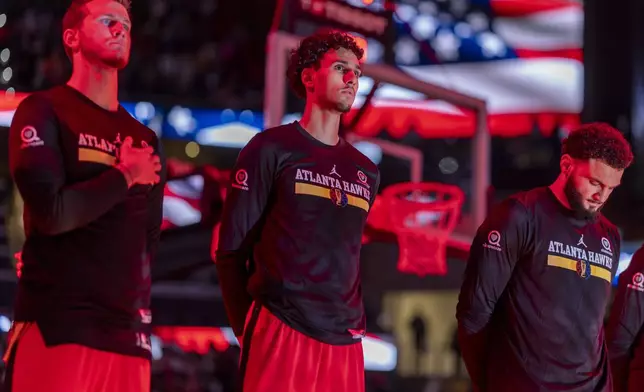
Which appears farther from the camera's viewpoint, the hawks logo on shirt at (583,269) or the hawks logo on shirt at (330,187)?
the hawks logo on shirt at (583,269)

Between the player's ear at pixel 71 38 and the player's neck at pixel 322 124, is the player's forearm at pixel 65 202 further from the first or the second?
the player's neck at pixel 322 124

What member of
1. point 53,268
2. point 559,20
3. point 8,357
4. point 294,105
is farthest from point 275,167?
point 559,20

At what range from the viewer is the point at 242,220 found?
10.1ft

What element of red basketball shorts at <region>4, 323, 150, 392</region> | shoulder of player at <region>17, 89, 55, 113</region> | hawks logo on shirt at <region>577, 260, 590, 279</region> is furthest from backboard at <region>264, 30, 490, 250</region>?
red basketball shorts at <region>4, 323, 150, 392</region>

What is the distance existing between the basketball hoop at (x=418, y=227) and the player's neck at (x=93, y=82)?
4966mm

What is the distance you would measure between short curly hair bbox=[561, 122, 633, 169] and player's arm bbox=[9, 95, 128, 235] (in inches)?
71.9

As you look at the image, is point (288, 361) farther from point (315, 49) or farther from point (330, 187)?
point (315, 49)

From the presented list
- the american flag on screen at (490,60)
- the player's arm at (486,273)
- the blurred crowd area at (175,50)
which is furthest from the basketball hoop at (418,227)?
the blurred crowd area at (175,50)

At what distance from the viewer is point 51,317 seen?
2.55m

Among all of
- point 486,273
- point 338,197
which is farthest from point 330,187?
point 486,273

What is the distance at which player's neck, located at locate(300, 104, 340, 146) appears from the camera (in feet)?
10.5

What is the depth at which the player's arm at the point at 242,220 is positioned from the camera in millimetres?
3068

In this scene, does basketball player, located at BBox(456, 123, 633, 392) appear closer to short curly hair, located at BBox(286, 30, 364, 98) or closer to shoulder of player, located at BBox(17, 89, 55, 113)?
short curly hair, located at BBox(286, 30, 364, 98)

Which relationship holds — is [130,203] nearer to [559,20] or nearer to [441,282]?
[441,282]
